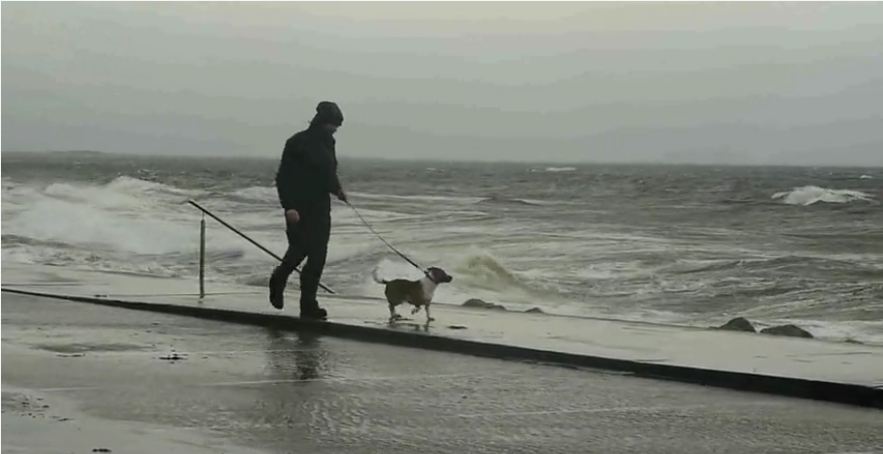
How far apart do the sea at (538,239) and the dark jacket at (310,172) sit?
4.94 metres

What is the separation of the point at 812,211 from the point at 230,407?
45187 mm

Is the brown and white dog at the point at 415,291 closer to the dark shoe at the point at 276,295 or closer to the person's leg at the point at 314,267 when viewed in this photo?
the person's leg at the point at 314,267

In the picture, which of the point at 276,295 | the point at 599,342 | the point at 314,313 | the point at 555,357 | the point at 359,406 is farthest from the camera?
the point at 276,295

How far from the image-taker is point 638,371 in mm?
11273

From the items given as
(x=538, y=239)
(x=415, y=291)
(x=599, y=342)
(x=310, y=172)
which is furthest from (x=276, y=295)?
(x=538, y=239)

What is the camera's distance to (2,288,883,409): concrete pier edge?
10172mm

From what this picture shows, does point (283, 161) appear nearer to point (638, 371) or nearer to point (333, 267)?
point (638, 371)

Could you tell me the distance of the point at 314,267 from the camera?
14.4m

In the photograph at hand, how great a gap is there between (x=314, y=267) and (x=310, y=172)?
90 cm

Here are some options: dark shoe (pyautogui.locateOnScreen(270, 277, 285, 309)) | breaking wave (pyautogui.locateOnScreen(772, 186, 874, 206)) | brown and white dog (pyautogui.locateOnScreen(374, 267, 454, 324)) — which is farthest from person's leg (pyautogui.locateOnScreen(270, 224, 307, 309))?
breaking wave (pyautogui.locateOnScreen(772, 186, 874, 206))

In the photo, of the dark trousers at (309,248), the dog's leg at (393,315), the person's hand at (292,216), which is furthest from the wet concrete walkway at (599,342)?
the person's hand at (292,216)

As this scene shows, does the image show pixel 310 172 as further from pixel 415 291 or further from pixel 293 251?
pixel 415 291

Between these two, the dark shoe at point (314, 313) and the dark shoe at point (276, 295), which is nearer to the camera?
the dark shoe at point (314, 313)

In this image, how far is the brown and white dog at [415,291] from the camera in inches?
559
